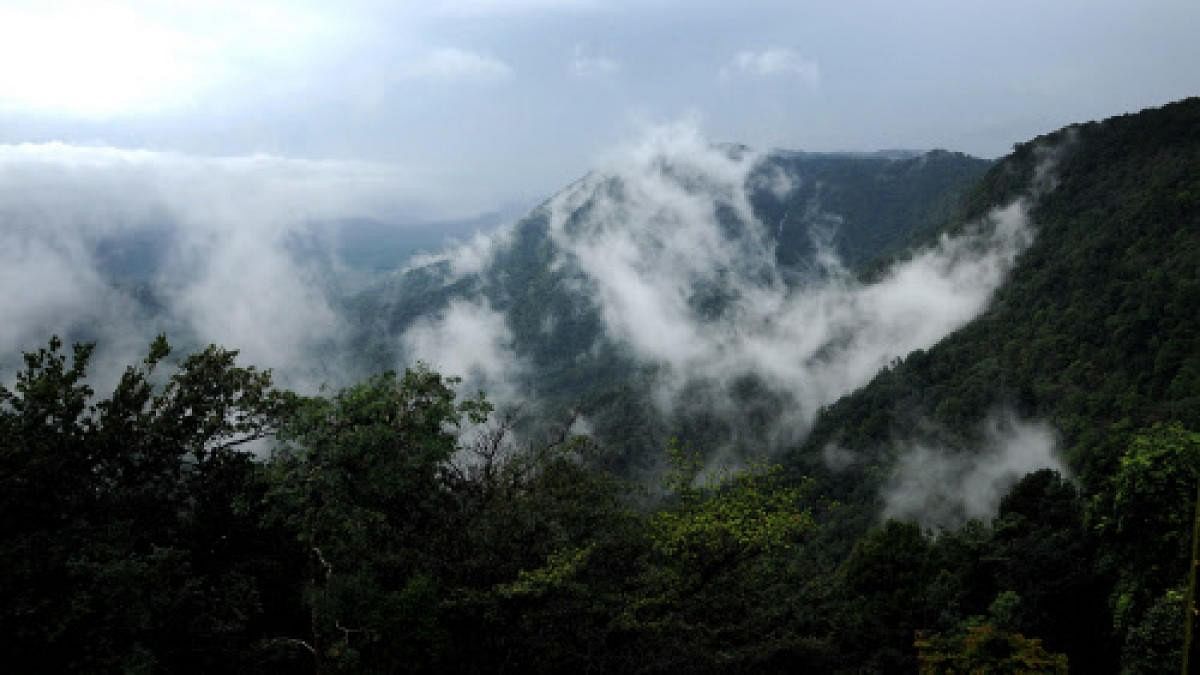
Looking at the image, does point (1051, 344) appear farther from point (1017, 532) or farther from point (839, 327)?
point (839, 327)

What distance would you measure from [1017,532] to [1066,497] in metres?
3.85

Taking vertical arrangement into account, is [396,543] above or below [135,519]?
above

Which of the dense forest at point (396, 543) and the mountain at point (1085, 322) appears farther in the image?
the mountain at point (1085, 322)

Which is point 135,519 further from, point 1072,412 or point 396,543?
point 1072,412

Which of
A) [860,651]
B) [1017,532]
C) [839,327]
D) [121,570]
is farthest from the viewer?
[839,327]

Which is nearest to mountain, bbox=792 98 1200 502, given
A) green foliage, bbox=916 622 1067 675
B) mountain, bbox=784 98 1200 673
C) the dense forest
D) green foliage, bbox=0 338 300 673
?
mountain, bbox=784 98 1200 673

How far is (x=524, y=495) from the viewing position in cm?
1590

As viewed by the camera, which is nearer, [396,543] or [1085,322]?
[396,543]

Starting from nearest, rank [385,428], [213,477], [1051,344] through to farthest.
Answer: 1. [385,428]
2. [213,477]
3. [1051,344]

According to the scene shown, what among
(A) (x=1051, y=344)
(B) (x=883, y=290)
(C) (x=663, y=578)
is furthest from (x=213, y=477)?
(B) (x=883, y=290)

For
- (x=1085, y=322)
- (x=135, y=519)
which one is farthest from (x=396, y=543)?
(x=1085, y=322)

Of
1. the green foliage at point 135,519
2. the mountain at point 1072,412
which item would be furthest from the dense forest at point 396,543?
the mountain at point 1072,412

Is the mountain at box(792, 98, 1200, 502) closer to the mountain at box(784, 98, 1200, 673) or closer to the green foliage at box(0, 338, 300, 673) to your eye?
the mountain at box(784, 98, 1200, 673)

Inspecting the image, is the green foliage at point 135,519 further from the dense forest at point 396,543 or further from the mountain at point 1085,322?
the mountain at point 1085,322
